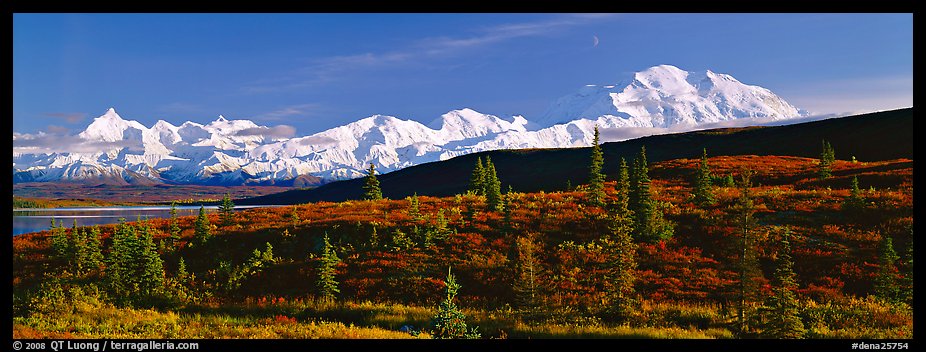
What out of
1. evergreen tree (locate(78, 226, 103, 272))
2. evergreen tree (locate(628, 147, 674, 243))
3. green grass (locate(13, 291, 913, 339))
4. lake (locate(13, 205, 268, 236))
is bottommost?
lake (locate(13, 205, 268, 236))

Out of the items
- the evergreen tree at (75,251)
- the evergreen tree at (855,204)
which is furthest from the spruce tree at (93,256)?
the evergreen tree at (855,204)

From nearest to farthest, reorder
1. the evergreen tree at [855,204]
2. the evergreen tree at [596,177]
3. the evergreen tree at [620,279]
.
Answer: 1. the evergreen tree at [620,279]
2. the evergreen tree at [855,204]
3. the evergreen tree at [596,177]

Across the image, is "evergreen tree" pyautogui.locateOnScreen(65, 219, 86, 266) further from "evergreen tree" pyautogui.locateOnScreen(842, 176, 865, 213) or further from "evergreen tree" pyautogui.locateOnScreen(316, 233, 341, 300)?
"evergreen tree" pyautogui.locateOnScreen(842, 176, 865, 213)

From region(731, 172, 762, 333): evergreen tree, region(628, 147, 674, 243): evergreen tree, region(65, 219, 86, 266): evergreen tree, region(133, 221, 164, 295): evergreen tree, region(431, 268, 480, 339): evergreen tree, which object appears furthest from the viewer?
region(65, 219, 86, 266): evergreen tree

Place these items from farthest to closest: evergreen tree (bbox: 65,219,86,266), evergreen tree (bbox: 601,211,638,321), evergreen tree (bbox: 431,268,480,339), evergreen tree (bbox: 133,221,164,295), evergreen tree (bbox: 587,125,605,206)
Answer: evergreen tree (bbox: 587,125,605,206), evergreen tree (bbox: 65,219,86,266), evergreen tree (bbox: 133,221,164,295), evergreen tree (bbox: 601,211,638,321), evergreen tree (bbox: 431,268,480,339)

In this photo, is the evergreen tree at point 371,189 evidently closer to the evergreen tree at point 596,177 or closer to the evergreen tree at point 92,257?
the evergreen tree at point 596,177

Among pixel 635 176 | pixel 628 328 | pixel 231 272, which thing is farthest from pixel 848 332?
pixel 231 272

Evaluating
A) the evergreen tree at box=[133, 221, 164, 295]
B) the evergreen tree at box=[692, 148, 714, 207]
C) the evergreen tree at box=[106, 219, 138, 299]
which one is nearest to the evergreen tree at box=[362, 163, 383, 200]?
the evergreen tree at box=[106, 219, 138, 299]

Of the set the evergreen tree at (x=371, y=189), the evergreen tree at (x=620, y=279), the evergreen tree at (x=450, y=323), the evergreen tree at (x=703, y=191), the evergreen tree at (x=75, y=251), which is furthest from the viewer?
the evergreen tree at (x=371, y=189)

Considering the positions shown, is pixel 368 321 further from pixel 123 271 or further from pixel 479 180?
pixel 479 180

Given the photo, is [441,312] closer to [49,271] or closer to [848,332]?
[848,332]

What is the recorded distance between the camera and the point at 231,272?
20.8m

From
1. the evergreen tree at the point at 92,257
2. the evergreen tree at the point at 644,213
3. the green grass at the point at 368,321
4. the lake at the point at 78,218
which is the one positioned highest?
the evergreen tree at the point at 644,213

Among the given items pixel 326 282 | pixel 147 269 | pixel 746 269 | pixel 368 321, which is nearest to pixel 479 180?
pixel 326 282
